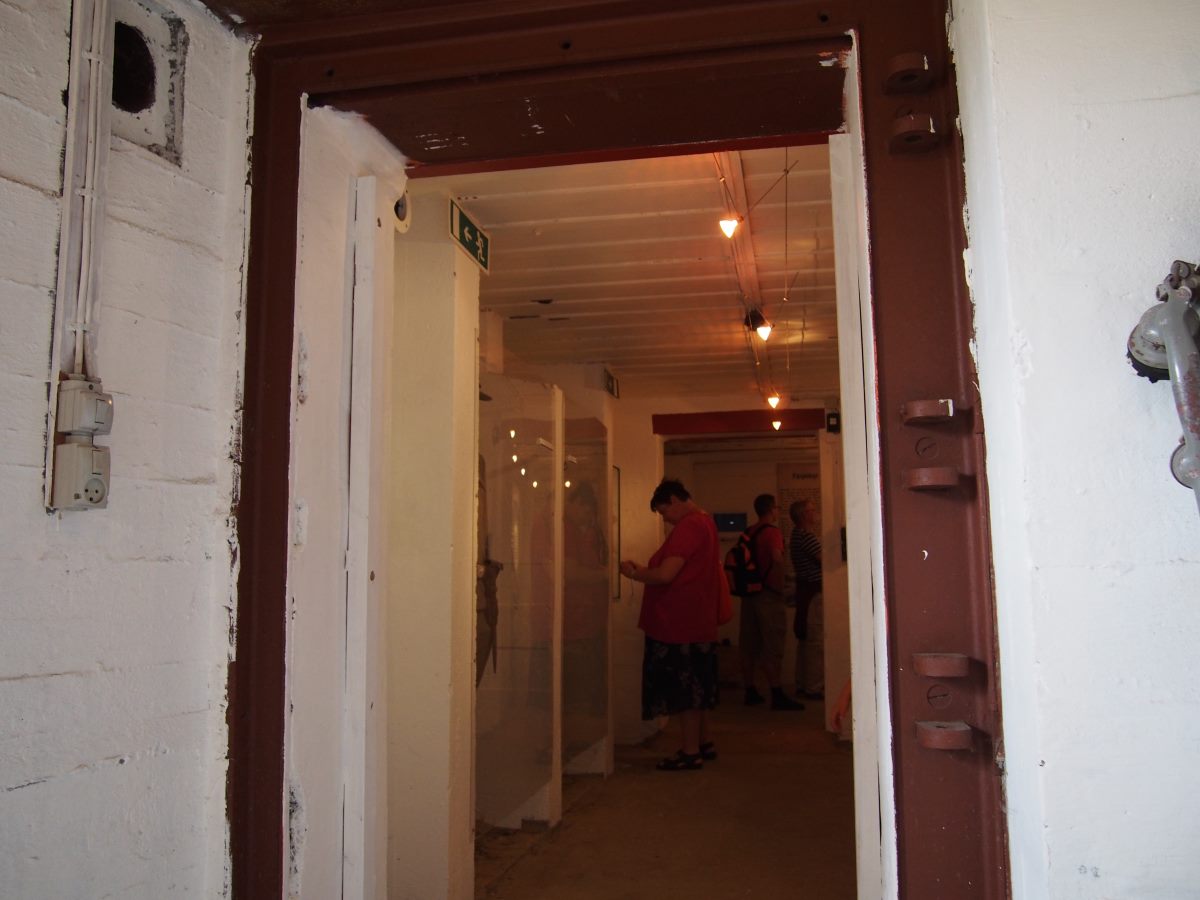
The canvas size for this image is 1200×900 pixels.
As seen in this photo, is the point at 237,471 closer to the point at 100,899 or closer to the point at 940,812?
the point at 100,899

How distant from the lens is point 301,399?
5.58 ft

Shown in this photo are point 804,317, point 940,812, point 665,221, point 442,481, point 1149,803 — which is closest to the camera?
point 1149,803

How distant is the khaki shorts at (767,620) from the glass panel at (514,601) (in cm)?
378

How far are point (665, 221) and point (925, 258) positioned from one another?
7.18 feet

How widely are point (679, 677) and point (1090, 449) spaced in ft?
14.3

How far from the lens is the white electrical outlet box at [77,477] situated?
136 cm

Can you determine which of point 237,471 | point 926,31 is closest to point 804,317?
point 926,31

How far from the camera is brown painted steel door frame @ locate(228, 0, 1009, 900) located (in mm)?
1357

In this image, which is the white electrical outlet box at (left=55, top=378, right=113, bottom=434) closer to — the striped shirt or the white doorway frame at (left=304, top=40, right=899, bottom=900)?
the white doorway frame at (left=304, top=40, right=899, bottom=900)

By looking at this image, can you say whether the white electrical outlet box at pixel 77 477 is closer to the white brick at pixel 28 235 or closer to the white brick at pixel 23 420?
the white brick at pixel 23 420

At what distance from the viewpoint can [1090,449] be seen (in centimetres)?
118

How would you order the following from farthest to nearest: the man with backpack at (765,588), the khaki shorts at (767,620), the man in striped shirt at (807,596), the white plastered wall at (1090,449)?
the man in striped shirt at (807,596) → the khaki shorts at (767,620) → the man with backpack at (765,588) → the white plastered wall at (1090,449)

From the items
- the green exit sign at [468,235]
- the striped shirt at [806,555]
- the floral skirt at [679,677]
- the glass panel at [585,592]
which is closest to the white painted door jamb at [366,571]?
the green exit sign at [468,235]

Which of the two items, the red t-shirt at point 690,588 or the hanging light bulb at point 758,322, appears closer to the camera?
the hanging light bulb at point 758,322
